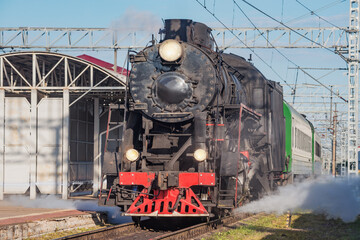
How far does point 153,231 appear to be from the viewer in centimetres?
1182

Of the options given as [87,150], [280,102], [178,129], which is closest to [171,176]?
[178,129]

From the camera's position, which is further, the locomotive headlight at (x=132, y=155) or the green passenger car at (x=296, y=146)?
the green passenger car at (x=296, y=146)

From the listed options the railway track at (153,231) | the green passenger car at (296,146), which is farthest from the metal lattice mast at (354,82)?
the railway track at (153,231)

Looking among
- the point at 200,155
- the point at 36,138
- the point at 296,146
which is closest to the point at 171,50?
the point at 200,155

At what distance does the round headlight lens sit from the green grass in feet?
5.03

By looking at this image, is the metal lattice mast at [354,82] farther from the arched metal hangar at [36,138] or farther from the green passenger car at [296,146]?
the arched metal hangar at [36,138]

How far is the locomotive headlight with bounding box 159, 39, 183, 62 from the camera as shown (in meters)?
11.1

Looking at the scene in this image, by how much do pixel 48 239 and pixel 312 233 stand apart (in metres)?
5.47

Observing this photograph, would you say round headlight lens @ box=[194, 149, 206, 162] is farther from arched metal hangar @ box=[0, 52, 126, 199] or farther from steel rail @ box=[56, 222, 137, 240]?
arched metal hangar @ box=[0, 52, 126, 199]

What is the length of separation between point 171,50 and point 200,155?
2.27 m

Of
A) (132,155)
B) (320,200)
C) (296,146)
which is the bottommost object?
(320,200)

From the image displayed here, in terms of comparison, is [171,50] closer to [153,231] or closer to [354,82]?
[153,231]

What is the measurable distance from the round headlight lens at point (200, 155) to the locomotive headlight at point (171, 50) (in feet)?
6.53

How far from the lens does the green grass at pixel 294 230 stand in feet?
35.3
